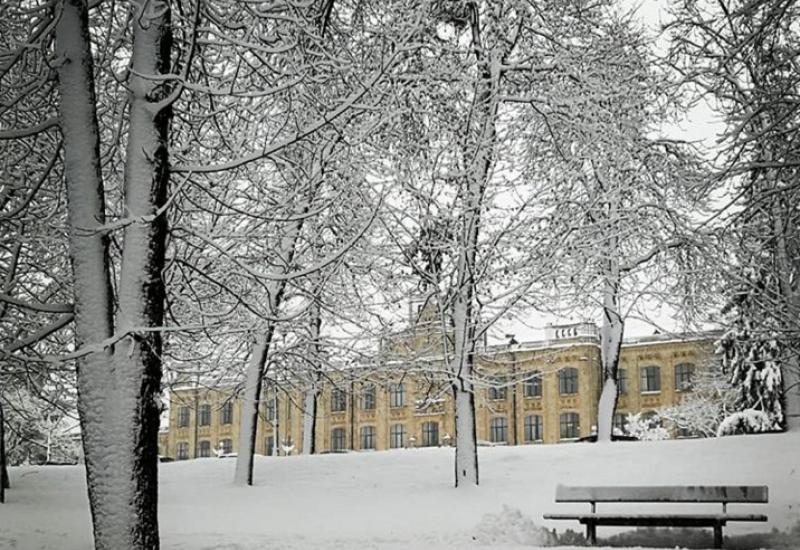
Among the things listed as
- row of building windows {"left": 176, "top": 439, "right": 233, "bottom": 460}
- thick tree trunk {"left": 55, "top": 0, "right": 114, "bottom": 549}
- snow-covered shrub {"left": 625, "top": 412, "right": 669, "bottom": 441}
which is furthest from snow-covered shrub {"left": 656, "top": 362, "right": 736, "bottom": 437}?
thick tree trunk {"left": 55, "top": 0, "right": 114, "bottom": 549}

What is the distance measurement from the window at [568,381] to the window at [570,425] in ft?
5.01

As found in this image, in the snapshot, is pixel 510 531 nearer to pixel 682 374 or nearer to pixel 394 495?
pixel 394 495

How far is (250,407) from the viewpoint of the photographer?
727 inches

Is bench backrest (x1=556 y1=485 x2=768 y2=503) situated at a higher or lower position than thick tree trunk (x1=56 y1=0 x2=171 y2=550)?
lower

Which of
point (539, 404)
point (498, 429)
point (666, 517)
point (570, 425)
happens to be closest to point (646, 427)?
point (570, 425)

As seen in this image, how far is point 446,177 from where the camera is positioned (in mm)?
15945

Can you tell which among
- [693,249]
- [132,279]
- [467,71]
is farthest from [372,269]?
[132,279]

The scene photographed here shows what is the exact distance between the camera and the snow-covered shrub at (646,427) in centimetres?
5449

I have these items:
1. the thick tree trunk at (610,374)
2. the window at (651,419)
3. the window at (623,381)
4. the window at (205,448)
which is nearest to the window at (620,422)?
the window at (651,419)

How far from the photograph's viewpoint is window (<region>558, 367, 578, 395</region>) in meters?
59.5

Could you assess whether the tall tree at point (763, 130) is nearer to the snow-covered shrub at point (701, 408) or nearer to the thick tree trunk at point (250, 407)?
the thick tree trunk at point (250, 407)

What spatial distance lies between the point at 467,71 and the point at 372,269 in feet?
13.6

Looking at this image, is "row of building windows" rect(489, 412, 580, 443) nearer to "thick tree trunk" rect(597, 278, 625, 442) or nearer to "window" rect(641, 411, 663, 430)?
"window" rect(641, 411, 663, 430)

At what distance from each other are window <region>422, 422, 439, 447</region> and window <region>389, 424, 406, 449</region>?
62.4 inches
